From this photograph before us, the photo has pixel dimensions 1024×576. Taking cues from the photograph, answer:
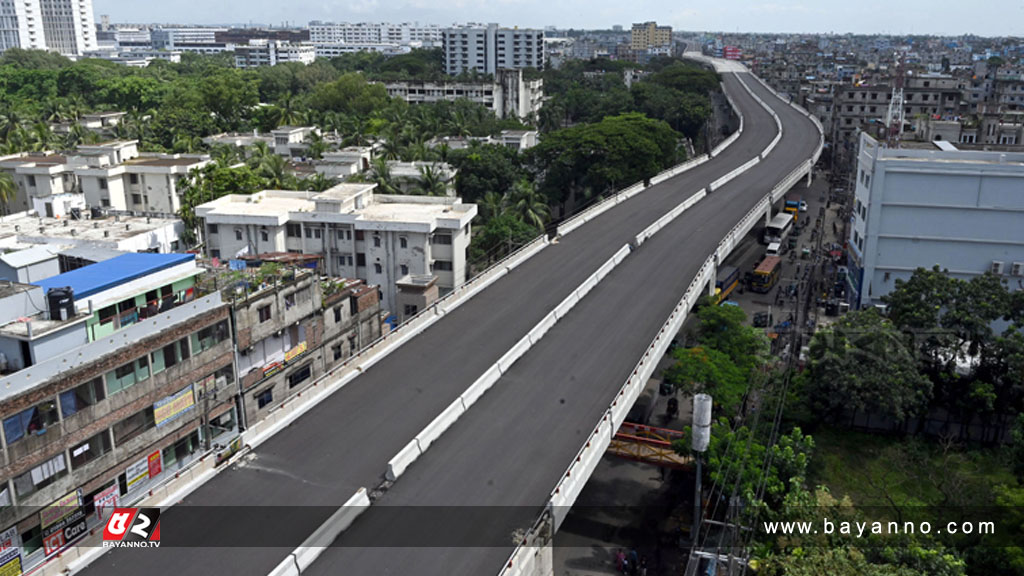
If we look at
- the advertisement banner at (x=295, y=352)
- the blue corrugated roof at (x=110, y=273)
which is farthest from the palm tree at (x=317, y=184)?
the blue corrugated roof at (x=110, y=273)

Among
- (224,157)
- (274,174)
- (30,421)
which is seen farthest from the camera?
(224,157)

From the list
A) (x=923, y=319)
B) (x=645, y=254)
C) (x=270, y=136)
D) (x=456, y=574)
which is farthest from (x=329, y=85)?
(x=456, y=574)

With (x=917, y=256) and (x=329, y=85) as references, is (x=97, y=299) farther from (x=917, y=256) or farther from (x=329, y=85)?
(x=329, y=85)

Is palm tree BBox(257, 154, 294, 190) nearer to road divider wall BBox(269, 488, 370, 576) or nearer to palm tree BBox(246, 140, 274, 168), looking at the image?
palm tree BBox(246, 140, 274, 168)

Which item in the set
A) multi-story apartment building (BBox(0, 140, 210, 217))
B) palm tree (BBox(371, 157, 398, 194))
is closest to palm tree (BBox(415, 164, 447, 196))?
palm tree (BBox(371, 157, 398, 194))

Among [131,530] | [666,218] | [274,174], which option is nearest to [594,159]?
[666,218]

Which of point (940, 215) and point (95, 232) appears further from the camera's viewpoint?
point (940, 215)

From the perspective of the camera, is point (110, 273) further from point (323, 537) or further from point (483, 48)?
point (483, 48)
